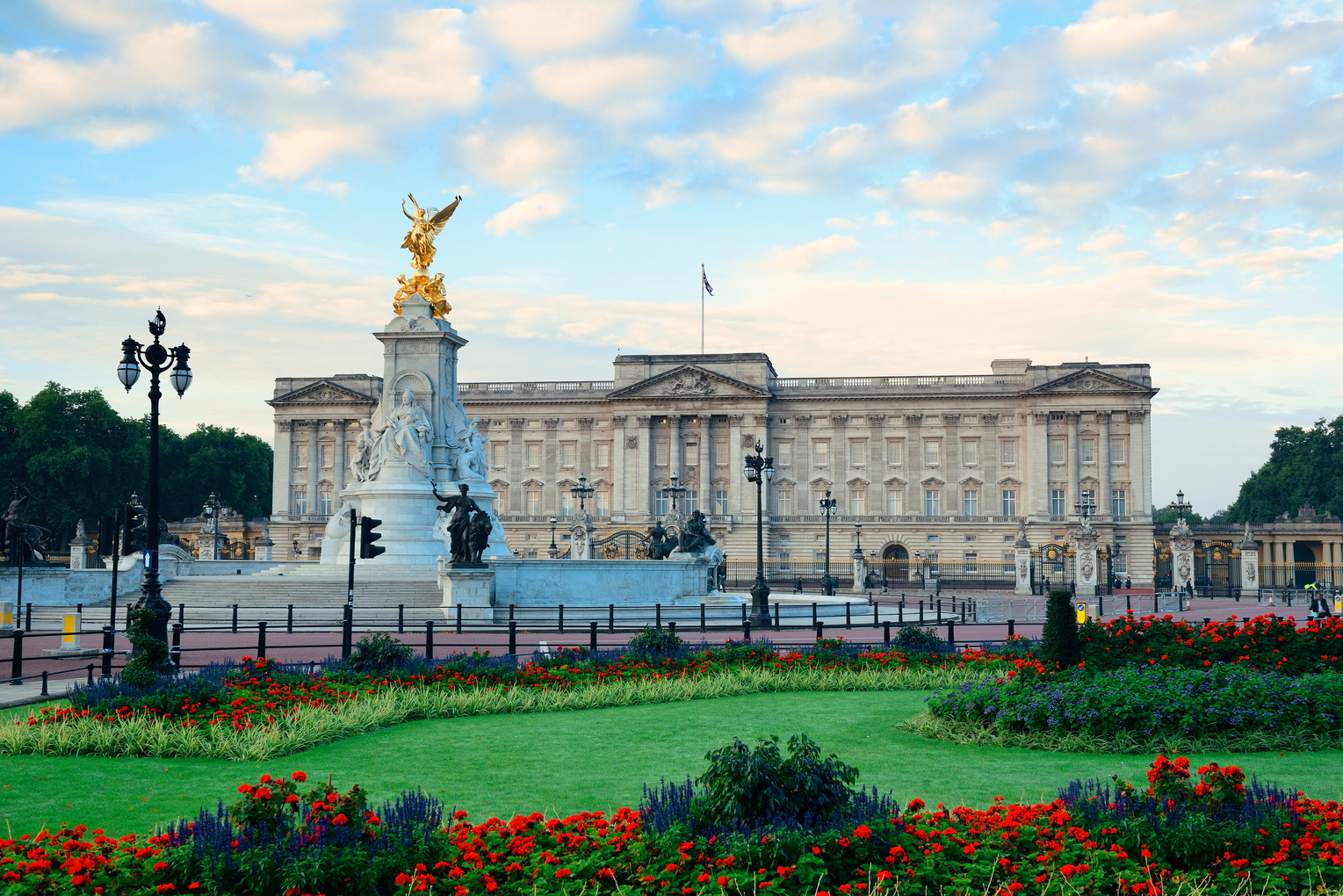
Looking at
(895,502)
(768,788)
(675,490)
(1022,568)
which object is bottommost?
(1022,568)

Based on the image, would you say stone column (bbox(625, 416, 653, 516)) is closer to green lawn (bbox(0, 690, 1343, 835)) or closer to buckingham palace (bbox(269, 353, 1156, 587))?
buckingham palace (bbox(269, 353, 1156, 587))

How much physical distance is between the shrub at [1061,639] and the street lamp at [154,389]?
1238 cm

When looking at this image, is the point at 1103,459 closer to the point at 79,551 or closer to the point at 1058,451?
the point at 1058,451

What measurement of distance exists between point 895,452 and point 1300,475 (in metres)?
43.3

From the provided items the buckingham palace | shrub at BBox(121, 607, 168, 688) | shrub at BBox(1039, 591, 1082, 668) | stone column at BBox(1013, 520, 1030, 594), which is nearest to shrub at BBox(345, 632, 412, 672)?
shrub at BBox(121, 607, 168, 688)

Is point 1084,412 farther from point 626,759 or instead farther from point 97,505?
point 626,759

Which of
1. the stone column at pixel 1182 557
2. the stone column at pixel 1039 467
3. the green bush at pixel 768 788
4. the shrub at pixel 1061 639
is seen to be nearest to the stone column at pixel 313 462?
the stone column at pixel 1039 467

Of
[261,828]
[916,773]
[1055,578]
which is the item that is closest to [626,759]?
[916,773]

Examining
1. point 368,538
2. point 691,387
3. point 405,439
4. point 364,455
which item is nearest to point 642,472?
point 691,387

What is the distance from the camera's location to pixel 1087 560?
201 ft

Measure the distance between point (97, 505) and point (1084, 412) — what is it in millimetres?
73456

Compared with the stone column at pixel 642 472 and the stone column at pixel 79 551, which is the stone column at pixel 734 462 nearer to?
the stone column at pixel 642 472

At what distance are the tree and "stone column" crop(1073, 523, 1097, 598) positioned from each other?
5044cm

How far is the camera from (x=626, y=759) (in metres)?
11.0
